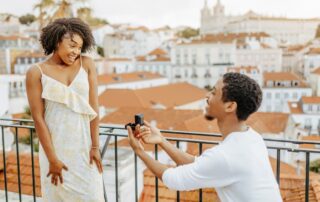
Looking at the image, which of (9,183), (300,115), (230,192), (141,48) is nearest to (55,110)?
(230,192)

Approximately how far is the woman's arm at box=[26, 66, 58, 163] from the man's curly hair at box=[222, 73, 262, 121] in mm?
1143

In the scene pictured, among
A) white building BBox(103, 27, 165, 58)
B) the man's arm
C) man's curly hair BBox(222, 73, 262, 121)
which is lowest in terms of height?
the man's arm

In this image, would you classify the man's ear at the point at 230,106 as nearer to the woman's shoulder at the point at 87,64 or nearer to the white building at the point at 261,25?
the woman's shoulder at the point at 87,64

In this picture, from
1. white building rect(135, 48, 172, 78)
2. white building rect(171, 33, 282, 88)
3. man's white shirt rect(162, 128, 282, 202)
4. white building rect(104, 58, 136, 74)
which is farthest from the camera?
white building rect(135, 48, 172, 78)

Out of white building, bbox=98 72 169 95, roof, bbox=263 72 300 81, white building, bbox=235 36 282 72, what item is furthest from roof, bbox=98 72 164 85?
roof, bbox=263 72 300 81

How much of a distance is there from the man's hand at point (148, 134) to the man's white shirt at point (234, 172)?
1.17 feet

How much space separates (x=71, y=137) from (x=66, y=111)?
169 millimetres

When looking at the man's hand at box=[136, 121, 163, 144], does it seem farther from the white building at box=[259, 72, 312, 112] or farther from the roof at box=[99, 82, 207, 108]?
the white building at box=[259, 72, 312, 112]

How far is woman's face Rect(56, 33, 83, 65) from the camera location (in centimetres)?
249

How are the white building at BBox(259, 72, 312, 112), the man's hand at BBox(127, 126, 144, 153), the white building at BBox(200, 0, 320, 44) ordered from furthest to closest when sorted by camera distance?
the white building at BBox(200, 0, 320, 44)
the white building at BBox(259, 72, 312, 112)
the man's hand at BBox(127, 126, 144, 153)

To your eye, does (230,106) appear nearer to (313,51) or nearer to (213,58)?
(213,58)

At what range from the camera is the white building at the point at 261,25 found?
303 ft

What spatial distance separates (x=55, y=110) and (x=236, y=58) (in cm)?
5749

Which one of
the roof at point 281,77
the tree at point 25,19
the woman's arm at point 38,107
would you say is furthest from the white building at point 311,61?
the tree at point 25,19
